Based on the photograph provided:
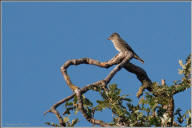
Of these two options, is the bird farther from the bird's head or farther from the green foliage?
the green foliage

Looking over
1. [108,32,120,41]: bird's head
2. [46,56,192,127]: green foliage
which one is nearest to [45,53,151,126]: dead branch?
[46,56,192,127]: green foliage

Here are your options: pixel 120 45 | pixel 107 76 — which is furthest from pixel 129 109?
pixel 120 45

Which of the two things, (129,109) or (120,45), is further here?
(120,45)

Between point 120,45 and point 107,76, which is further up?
point 120,45

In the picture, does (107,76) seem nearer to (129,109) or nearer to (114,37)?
(129,109)

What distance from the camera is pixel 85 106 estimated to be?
7.28 metres

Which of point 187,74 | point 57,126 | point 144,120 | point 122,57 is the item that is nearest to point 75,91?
point 57,126

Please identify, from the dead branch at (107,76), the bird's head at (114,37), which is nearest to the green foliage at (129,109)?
the dead branch at (107,76)

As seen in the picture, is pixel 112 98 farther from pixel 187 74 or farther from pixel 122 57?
pixel 187 74

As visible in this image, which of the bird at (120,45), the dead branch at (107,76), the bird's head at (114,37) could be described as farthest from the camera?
the bird's head at (114,37)

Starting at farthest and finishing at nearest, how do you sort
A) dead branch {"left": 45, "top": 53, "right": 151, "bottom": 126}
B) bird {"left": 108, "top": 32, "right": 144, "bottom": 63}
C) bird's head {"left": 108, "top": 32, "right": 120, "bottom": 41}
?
1. bird's head {"left": 108, "top": 32, "right": 120, "bottom": 41}
2. bird {"left": 108, "top": 32, "right": 144, "bottom": 63}
3. dead branch {"left": 45, "top": 53, "right": 151, "bottom": 126}

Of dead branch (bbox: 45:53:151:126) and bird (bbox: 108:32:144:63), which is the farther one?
bird (bbox: 108:32:144:63)

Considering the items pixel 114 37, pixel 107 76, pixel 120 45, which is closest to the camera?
pixel 107 76

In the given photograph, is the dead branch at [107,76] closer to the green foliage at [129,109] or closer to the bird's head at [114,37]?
the green foliage at [129,109]
